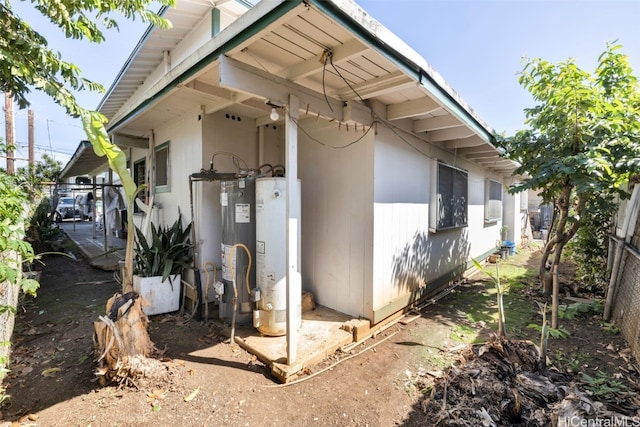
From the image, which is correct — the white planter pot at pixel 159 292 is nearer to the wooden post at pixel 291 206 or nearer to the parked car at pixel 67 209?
the wooden post at pixel 291 206

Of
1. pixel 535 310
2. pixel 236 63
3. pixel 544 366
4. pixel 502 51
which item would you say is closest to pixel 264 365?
pixel 544 366

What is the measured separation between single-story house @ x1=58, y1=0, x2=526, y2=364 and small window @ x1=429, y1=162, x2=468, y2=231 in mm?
38

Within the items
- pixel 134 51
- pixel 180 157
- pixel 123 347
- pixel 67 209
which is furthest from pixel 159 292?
pixel 67 209

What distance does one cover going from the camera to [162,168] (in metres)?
5.25

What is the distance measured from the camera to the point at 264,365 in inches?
114

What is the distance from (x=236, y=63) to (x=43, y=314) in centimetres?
457

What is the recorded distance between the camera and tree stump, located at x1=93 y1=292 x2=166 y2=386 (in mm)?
2451

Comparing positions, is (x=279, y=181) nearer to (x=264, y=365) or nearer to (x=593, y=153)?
(x=264, y=365)

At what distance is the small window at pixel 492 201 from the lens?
816cm

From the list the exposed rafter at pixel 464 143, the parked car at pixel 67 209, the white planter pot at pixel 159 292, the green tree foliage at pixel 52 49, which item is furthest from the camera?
the parked car at pixel 67 209

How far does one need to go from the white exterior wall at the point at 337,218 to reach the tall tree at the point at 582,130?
246 centimetres

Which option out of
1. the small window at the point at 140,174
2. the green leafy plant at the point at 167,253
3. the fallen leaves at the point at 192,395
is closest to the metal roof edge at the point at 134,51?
the small window at the point at 140,174

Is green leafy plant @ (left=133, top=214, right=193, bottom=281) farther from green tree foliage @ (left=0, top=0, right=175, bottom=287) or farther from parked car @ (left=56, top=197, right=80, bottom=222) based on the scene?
parked car @ (left=56, top=197, right=80, bottom=222)

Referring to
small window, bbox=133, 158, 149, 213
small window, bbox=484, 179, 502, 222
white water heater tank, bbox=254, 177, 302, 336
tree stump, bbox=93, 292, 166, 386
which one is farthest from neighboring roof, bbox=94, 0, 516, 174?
small window, bbox=484, 179, 502, 222
